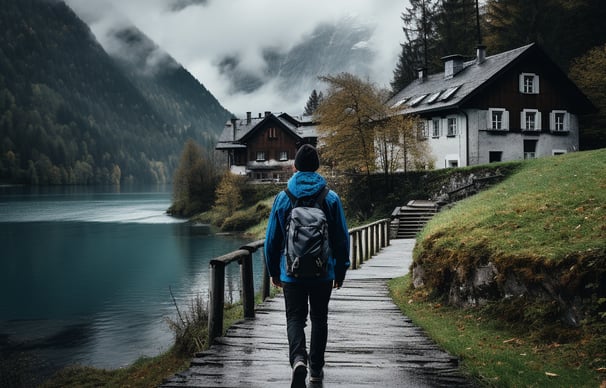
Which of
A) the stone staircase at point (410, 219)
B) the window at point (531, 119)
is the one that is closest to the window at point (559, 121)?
the window at point (531, 119)

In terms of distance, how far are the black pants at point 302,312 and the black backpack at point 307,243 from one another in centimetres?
19

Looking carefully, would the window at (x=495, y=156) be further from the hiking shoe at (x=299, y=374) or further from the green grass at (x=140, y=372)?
the hiking shoe at (x=299, y=374)

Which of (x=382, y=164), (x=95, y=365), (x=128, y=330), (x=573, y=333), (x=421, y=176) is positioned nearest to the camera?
(x=573, y=333)

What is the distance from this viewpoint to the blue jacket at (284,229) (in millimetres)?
5000

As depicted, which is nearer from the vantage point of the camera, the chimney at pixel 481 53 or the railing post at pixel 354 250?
the railing post at pixel 354 250

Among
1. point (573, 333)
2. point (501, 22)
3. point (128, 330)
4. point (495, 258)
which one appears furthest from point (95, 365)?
point (501, 22)

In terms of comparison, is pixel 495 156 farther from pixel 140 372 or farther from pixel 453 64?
pixel 140 372

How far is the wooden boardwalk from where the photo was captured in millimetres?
5223

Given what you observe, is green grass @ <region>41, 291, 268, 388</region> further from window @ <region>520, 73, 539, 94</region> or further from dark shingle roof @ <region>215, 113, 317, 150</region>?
dark shingle roof @ <region>215, 113, 317, 150</region>

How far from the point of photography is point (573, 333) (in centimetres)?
659

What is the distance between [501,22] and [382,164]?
19.3 m

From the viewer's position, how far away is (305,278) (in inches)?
190

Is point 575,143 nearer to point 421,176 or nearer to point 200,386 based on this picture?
point 421,176

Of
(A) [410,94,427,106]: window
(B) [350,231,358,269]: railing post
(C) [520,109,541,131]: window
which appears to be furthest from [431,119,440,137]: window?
(B) [350,231,358,269]: railing post
